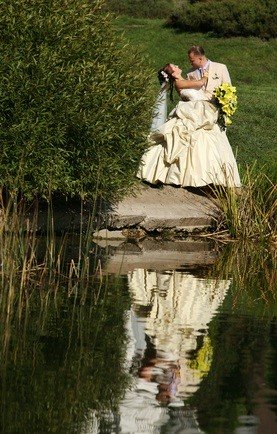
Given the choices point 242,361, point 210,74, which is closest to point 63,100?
point 210,74

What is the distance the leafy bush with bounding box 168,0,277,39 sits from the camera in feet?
122

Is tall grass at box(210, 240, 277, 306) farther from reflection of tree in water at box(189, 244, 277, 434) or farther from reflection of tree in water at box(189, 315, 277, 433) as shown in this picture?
reflection of tree in water at box(189, 315, 277, 433)

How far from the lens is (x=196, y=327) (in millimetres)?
8773

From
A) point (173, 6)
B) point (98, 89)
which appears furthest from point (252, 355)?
point (173, 6)

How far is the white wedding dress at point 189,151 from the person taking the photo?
16453 mm

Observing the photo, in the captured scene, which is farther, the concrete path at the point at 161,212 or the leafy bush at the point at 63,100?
the concrete path at the point at 161,212

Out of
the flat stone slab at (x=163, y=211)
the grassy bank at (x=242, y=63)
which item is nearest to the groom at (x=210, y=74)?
the flat stone slab at (x=163, y=211)

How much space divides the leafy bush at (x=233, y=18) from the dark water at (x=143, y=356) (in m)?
26.3

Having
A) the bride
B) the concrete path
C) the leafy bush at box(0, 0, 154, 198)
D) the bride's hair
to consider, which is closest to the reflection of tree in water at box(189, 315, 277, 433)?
the leafy bush at box(0, 0, 154, 198)

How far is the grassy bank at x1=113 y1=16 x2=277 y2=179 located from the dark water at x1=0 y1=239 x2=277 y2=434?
12.4 metres

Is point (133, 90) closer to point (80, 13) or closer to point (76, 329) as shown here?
point (80, 13)

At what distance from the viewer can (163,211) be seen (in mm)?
15789

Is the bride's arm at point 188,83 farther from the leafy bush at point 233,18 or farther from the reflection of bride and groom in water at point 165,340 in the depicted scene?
the leafy bush at point 233,18

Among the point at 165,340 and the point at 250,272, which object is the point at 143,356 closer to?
the point at 165,340
